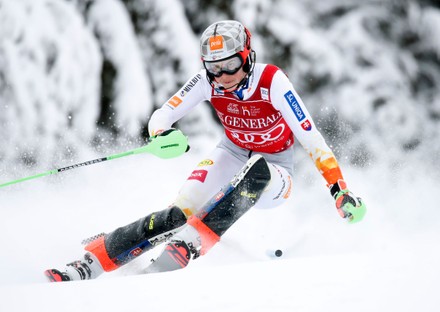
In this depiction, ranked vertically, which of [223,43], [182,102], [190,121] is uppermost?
[223,43]

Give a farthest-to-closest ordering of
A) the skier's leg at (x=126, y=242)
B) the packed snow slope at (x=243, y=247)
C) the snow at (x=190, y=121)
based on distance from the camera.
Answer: the snow at (x=190, y=121), the skier's leg at (x=126, y=242), the packed snow slope at (x=243, y=247)

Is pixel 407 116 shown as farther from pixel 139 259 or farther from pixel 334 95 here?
pixel 139 259

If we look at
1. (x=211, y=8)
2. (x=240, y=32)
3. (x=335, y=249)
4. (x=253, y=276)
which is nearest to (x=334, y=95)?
(x=211, y=8)

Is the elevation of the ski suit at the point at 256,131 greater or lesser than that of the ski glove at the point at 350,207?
greater

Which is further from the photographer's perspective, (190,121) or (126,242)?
(190,121)

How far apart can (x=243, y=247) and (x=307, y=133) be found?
128 cm

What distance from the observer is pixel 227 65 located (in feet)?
11.0

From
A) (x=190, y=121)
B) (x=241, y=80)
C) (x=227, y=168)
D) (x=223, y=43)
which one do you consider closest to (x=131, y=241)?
(x=227, y=168)

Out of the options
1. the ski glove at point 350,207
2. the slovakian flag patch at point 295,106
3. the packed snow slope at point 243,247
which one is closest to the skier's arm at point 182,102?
the slovakian flag patch at point 295,106

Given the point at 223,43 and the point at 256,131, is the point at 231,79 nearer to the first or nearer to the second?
the point at 223,43

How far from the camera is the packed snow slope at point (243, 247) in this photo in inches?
81.8

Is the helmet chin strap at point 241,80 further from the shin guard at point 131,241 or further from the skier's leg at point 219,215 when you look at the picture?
the shin guard at point 131,241

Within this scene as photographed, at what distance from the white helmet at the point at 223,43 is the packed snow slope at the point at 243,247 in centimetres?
125

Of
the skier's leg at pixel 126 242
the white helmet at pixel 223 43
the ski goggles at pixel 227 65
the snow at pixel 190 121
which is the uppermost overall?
the white helmet at pixel 223 43
